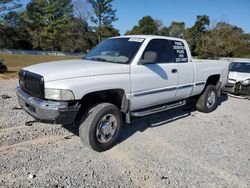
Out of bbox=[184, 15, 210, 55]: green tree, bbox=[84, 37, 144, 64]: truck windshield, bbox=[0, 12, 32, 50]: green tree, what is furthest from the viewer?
bbox=[184, 15, 210, 55]: green tree

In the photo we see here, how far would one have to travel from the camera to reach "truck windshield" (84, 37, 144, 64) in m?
4.71

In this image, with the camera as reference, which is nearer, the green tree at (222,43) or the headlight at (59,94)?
the headlight at (59,94)

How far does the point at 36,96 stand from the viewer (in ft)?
12.9

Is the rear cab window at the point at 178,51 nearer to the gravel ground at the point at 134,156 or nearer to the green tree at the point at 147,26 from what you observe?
A: the gravel ground at the point at 134,156

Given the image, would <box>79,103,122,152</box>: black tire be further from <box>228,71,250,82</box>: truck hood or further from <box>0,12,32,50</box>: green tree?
<box>0,12,32,50</box>: green tree

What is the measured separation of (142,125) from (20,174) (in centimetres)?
298

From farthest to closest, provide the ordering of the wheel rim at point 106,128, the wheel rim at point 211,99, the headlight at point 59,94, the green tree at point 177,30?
the green tree at point 177,30
the wheel rim at point 211,99
the wheel rim at point 106,128
the headlight at point 59,94

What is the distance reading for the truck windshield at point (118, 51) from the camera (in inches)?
185

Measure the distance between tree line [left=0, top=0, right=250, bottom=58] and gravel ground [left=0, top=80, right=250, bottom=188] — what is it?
135 ft

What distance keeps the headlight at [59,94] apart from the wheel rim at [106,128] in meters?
0.80

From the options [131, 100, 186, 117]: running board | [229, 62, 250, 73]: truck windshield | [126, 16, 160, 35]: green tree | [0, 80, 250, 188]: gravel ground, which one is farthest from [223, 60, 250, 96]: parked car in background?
[126, 16, 160, 35]: green tree

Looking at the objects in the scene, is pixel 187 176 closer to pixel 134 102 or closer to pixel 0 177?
pixel 134 102

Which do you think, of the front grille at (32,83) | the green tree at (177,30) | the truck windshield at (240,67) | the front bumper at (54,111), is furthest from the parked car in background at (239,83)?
the green tree at (177,30)

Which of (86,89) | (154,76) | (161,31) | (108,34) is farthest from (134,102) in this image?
(161,31)
